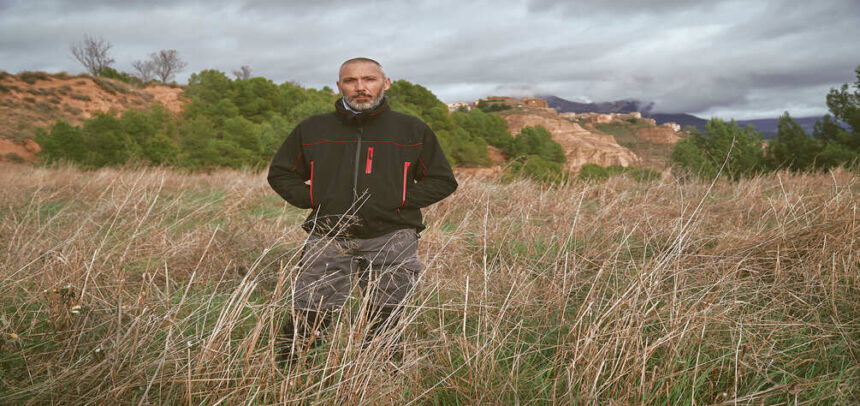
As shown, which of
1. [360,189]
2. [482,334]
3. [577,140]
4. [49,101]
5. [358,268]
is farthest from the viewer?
[577,140]

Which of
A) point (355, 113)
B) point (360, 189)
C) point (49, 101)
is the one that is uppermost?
point (49, 101)

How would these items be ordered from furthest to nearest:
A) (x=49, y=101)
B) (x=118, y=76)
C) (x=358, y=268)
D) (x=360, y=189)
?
(x=118, y=76), (x=49, y=101), (x=358, y=268), (x=360, y=189)

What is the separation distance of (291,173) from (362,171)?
0.47 metres

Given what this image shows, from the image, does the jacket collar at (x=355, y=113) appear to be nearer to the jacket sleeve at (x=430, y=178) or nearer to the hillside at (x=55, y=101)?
the jacket sleeve at (x=430, y=178)

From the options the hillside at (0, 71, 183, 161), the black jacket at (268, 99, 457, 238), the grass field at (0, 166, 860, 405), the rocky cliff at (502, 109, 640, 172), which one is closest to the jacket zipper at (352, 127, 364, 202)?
the black jacket at (268, 99, 457, 238)

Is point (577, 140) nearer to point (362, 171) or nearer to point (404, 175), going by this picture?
point (404, 175)

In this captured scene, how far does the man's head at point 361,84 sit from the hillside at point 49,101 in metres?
37.1

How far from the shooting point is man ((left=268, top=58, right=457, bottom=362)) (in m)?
2.26

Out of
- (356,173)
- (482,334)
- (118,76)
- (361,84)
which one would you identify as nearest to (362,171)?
(356,173)

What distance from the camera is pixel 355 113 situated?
229 cm

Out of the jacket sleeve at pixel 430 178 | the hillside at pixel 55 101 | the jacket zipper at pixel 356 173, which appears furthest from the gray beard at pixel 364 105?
the hillside at pixel 55 101

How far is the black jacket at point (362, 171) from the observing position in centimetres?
226

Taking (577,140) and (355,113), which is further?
(577,140)

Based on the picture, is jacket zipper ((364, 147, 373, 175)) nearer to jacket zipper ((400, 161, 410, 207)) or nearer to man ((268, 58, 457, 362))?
man ((268, 58, 457, 362))
